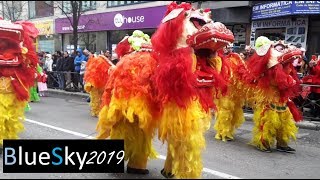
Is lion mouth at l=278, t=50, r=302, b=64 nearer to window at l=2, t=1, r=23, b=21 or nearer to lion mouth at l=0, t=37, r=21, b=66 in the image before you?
lion mouth at l=0, t=37, r=21, b=66

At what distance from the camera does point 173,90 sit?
4.00m

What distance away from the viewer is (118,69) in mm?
4477

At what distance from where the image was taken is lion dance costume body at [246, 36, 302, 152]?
246 inches

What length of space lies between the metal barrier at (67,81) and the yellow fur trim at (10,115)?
345 inches

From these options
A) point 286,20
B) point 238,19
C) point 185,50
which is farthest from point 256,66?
point 238,19

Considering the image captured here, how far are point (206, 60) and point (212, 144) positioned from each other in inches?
111

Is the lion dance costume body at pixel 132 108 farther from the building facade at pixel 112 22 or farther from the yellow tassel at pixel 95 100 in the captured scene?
the building facade at pixel 112 22

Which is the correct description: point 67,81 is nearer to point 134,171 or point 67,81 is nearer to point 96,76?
point 96,76

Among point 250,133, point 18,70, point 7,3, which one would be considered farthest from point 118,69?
point 7,3

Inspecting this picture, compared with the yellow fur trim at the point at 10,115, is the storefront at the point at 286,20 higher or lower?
higher

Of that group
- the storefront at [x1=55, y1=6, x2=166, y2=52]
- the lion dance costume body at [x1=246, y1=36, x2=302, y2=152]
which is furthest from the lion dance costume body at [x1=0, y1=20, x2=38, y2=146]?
the storefront at [x1=55, y1=6, x2=166, y2=52]

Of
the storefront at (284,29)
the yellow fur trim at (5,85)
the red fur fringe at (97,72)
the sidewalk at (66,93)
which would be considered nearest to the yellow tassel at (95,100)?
the red fur fringe at (97,72)

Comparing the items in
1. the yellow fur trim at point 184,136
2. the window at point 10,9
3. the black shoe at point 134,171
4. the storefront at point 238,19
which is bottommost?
the black shoe at point 134,171

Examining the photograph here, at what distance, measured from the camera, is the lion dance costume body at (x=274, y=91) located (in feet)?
20.5
